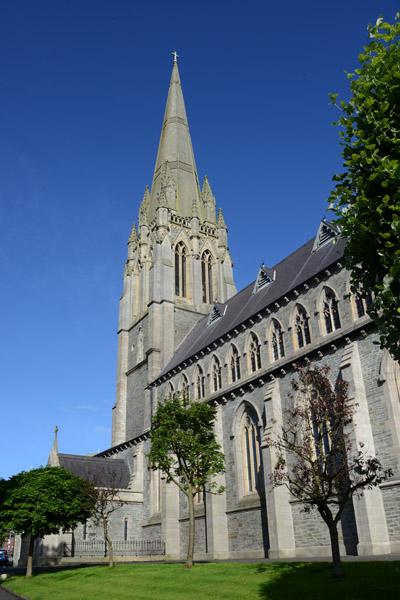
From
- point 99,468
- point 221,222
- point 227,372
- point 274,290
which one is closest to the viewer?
point 274,290

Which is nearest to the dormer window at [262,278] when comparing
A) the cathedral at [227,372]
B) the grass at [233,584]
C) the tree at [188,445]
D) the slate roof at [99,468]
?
the cathedral at [227,372]

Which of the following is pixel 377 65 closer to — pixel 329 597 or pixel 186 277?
pixel 329 597

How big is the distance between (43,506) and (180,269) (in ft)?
101

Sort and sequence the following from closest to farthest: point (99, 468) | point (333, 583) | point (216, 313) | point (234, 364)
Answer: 1. point (333, 583)
2. point (234, 364)
3. point (216, 313)
4. point (99, 468)

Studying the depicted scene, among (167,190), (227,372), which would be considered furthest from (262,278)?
(167,190)

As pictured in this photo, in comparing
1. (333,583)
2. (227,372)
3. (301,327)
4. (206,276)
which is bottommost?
(333,583)

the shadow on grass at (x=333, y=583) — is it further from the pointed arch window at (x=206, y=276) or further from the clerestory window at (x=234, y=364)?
the pointed arch window at (x=206, y=276)

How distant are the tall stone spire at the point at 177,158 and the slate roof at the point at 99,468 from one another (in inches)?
1134

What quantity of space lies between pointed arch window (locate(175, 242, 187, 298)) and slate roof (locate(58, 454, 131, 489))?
18.2 m

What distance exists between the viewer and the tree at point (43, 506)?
91.7ft

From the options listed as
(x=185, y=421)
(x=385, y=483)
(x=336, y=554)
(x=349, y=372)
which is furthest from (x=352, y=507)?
(x=185, y=421)

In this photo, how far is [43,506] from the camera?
92.6 feet

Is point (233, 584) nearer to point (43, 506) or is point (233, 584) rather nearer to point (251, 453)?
point (251, 453)

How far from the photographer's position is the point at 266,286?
35688mm
